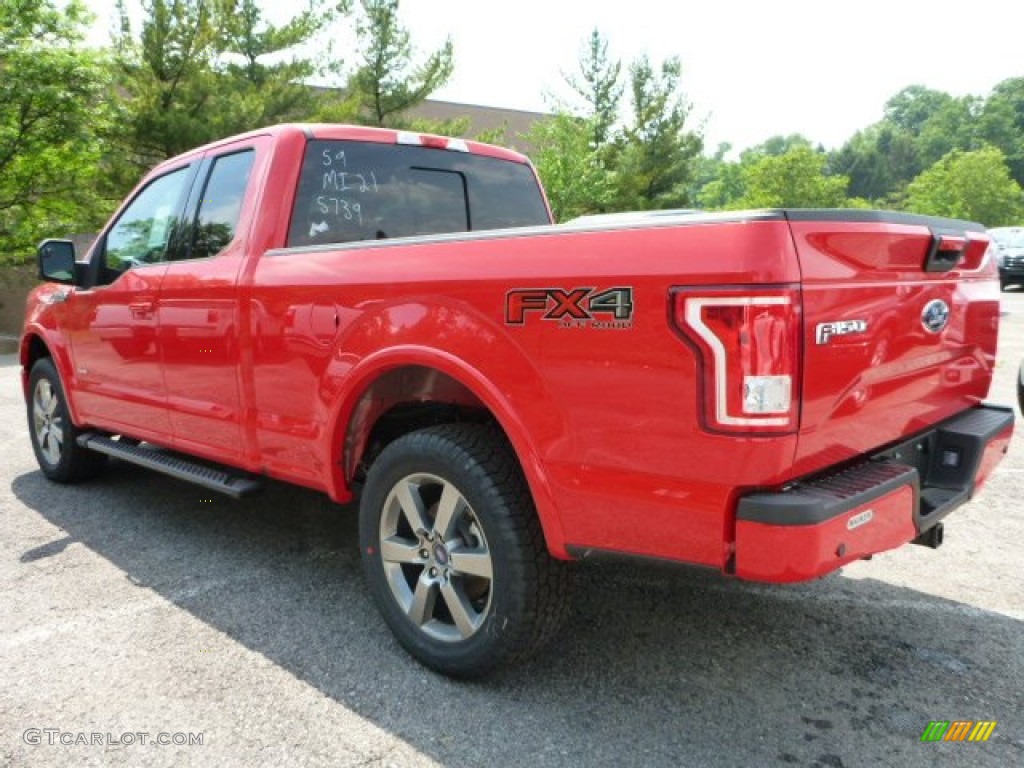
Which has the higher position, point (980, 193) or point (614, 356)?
point (614, 356)

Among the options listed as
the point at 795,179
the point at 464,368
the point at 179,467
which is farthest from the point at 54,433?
the point at 795,179

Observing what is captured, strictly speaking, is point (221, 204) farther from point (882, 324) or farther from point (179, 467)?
point (882, 324)

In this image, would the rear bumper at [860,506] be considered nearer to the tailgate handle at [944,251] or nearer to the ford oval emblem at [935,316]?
the ford oval emblem at [935,316]

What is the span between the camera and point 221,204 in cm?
374

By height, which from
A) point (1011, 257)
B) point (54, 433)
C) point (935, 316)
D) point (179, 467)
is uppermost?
point (935, 316)

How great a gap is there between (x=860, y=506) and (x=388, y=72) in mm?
22992

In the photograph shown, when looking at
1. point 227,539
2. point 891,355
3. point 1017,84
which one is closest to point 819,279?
point 891,355

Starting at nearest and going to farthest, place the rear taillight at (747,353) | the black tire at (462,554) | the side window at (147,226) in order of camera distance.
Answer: the rear taillight at (747,353)
the black tire at (462,554)
the side window at (147,226)

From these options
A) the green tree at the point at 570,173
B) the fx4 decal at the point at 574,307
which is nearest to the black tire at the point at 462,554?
the fx4 decal at the point at 574,307

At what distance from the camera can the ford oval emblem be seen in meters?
2.44

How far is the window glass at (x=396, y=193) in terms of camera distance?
3486 mm

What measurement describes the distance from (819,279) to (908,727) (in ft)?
4.83

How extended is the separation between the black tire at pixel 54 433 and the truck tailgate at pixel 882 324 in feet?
15.2

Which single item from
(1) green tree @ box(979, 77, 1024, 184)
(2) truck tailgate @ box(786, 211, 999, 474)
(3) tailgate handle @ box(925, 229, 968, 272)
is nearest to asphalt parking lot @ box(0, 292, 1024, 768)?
(2) truck tailgate @ box(786, 211, 999, 474)
